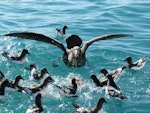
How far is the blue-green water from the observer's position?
14531 mm

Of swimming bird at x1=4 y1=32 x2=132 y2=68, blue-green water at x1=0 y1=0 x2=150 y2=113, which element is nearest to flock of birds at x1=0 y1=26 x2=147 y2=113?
swimming bird at x1=4 y1=32 x2=132 y2=68

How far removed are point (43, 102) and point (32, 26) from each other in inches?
403

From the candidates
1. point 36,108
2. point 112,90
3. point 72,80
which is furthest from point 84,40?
point 36,108

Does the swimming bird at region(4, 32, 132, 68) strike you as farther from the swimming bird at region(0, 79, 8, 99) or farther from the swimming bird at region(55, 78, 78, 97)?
the swimming bird at region(0, 79, 8, 99)

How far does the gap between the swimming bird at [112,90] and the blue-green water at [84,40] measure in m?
0.24

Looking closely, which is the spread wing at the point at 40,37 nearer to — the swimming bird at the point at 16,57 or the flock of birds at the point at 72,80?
the flock of birds at the point at 72,80

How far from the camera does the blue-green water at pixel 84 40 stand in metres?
14.5

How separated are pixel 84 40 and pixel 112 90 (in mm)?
7566

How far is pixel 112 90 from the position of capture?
14.8 meters

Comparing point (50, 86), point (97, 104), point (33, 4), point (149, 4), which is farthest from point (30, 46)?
point (149, 4)

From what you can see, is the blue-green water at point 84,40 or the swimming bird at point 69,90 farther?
the swimming bird at point 69,90

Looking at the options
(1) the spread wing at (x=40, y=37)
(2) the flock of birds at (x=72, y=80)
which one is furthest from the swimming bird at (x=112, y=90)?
(1) the spread wing at (x=40, y=37)

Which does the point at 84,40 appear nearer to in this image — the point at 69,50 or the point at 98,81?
the point at 69,50

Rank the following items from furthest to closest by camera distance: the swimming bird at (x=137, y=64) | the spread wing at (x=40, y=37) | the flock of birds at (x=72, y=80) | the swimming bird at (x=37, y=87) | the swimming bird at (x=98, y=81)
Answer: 1. the spread wing at (x=40, y=37)
2. the swimming bird at (x=137, y=64)
3. the swimming bird at (x=98, y=81)
4. the swimming bird at (x=37, y=87)
5. the flock of birds at (x=72, y=80)
